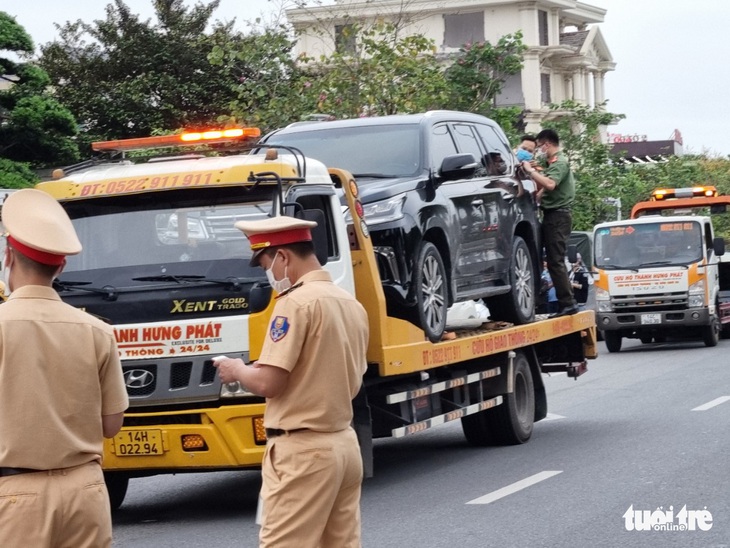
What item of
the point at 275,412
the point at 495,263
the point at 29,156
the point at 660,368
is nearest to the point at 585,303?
the point at 660,368

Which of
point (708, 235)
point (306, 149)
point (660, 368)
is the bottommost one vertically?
point (660, 368)

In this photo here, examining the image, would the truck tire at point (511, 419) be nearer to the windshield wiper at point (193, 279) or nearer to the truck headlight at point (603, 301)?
the windshield wiper at point (193, 279)

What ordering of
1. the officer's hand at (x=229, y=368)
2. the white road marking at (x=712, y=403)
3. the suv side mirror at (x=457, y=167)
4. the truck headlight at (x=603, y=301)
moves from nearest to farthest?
the officer's hand at (x=229, y=368) → the suv side mirror at (x=457, y=167) → the white road marking at (x=712, y=403) → the truck headlight at (x=603, y=301)

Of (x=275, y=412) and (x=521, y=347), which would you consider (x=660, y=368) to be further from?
(x=275, y=412)

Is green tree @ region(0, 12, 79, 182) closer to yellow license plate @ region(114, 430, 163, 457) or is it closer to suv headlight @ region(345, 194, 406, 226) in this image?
suv headlight @ region(345, 194, 406, 226)

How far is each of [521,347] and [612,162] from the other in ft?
116

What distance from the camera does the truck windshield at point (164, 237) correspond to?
9016mm

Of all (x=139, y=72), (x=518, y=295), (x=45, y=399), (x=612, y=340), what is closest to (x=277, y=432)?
(x=45, y=399)

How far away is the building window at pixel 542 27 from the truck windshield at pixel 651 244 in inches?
1930

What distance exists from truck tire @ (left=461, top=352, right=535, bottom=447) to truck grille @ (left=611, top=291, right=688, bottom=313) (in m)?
12.4

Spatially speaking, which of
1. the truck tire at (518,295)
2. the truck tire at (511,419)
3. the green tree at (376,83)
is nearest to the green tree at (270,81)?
the green tree at (376,83)

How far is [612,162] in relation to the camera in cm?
4709

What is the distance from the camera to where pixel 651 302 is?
987 inches

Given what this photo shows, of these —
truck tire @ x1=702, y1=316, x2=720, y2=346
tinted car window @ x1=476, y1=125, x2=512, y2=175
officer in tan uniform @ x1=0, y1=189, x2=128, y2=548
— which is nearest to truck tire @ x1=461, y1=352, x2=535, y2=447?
tinted car window @ x1=476, y1=125, x2=512, y2=175
